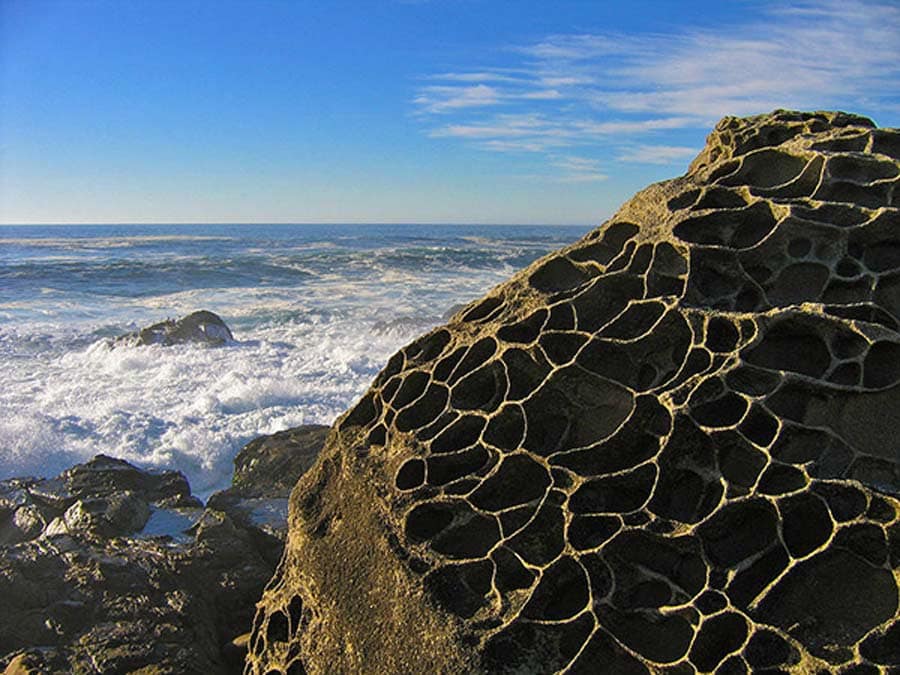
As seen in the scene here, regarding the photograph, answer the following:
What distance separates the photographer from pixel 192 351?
11875mm

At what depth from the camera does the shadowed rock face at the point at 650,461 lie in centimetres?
224

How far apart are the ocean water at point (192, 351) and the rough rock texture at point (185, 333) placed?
0.39m

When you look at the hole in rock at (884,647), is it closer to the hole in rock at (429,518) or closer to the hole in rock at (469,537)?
the hole in rock at (469,537)

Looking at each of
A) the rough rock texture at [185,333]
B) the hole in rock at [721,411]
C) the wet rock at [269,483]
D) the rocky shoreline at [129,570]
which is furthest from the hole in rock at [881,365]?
the rough rock texture at [185,333]

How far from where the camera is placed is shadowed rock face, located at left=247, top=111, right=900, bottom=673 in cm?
224

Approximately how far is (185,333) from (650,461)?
36.8ft

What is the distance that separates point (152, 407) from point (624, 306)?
701cm

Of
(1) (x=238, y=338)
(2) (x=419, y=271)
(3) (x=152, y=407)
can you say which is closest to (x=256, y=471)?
(3) (x=152, y=407)

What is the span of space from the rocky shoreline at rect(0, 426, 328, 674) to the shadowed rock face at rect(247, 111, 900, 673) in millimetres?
539

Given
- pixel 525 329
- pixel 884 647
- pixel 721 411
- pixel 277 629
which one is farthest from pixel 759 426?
pixel 277 629

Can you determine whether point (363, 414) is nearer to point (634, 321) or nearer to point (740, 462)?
point (634, 321)

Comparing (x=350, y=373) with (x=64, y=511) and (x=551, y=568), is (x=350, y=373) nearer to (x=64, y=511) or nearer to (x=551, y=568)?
(x=64, y=511)

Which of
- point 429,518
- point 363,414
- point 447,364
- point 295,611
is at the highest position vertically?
point 447,364

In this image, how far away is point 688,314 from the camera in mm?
2684
